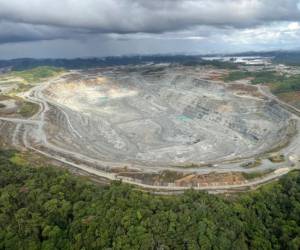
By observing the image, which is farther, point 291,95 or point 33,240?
point 291,95

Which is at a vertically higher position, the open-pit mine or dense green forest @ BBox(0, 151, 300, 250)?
dense green forest @ BBox(0, 151, 300, 250)

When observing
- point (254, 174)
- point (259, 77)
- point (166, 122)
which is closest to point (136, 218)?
point (254, 174)

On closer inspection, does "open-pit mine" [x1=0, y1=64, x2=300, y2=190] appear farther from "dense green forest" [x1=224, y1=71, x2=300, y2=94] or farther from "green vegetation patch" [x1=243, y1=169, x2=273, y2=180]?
"dense green forest" [x1=224, y1=71, x2=300, y2=94]

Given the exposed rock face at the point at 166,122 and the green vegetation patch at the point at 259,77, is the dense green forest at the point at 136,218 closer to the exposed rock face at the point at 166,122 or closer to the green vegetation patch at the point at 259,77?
the exposed rock face at the point at 166,122

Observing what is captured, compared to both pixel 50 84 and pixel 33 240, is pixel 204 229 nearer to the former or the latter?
pixel 33 240

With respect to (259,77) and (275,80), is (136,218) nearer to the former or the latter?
(275,80)

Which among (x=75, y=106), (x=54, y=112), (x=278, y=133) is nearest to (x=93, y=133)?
(x=54, y=112)

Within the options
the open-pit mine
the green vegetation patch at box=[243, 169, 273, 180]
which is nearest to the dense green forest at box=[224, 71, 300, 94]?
the open-pit mine
